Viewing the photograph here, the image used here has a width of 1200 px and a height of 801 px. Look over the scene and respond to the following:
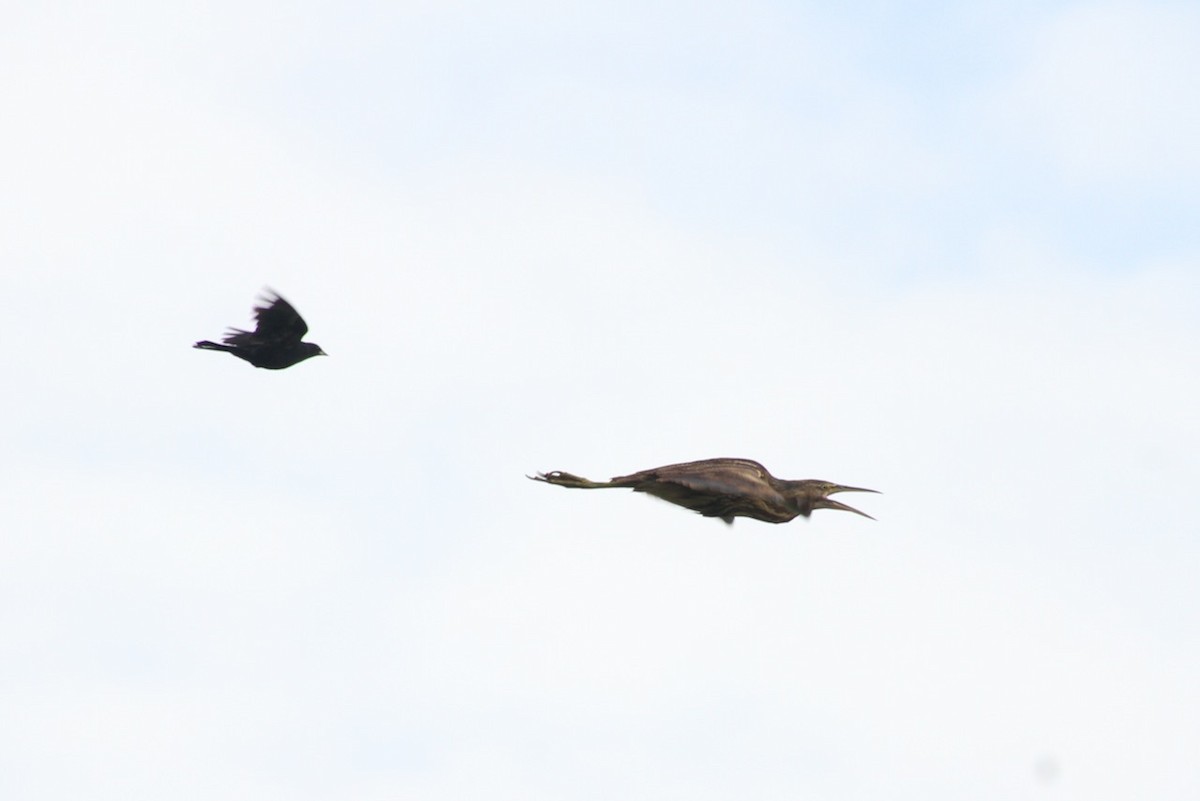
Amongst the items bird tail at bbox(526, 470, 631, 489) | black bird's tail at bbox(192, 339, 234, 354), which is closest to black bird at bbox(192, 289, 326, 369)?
black bird's tail at bbox(192, 339, 234, 354)

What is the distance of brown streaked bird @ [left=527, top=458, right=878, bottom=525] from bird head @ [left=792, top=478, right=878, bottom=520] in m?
0.01

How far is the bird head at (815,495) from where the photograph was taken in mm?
23875

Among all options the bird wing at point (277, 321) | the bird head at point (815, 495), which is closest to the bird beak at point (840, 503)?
the bird head at point (815, 495)

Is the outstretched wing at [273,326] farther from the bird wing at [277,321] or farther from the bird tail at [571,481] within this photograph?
the bird tail at [571,481]

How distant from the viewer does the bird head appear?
23875 millimetres

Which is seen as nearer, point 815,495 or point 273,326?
point 815,495

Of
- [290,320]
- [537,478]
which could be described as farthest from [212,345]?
[537,478]

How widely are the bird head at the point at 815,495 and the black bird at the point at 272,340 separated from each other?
17.5 m

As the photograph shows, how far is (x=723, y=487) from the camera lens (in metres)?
23.0

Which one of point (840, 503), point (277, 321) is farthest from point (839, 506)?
point (277, 321)

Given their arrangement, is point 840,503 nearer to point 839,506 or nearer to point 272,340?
point 839,506

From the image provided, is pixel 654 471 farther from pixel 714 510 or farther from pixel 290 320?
pixel 290 320

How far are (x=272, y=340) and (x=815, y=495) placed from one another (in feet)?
60.1

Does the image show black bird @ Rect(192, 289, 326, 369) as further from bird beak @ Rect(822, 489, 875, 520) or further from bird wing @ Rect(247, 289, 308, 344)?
bird beak @ Rect(822, 489, 875, 520)
